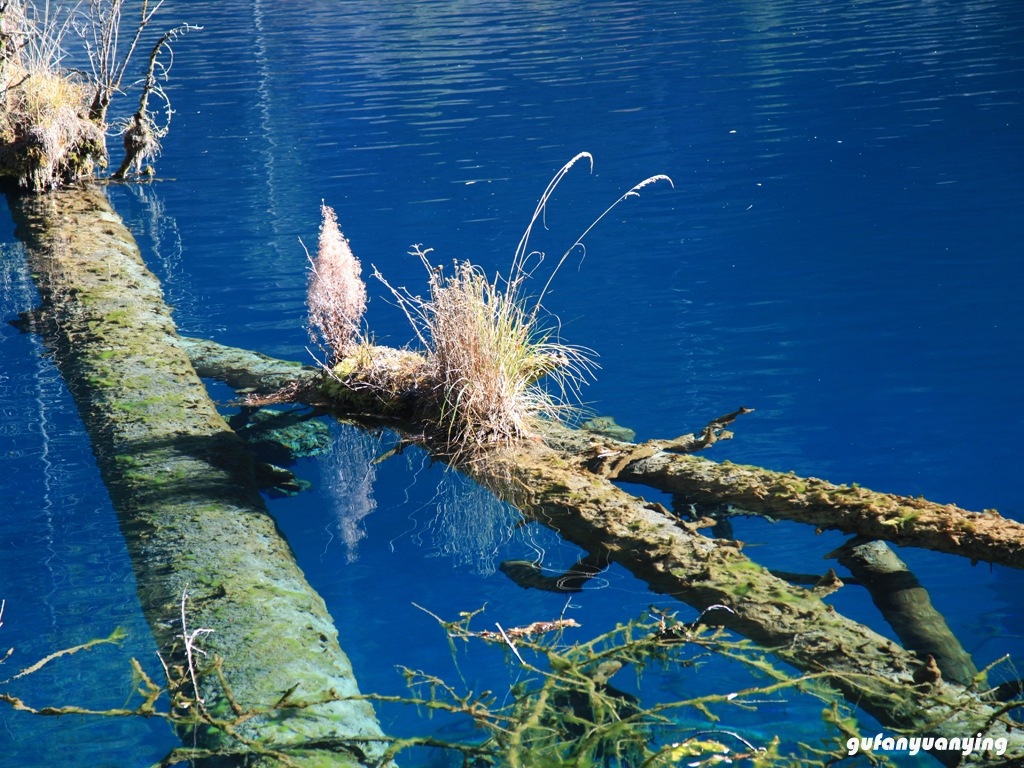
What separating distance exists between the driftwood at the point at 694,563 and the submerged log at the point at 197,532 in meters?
1.05

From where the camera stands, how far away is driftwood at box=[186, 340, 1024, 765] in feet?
11.9

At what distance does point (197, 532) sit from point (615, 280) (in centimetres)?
677

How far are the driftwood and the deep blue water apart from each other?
479 millimetres

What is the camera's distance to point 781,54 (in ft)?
77.8

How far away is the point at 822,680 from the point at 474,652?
6.18ft

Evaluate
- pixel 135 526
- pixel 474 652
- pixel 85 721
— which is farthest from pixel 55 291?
pixel 474 652

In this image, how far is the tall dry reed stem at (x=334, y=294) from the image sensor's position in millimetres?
6699

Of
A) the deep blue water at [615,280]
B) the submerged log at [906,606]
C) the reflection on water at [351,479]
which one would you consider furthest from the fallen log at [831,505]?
the reflection on water at [351,479]

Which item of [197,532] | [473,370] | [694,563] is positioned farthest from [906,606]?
[197,532]

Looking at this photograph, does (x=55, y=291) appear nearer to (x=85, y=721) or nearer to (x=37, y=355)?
(x=37, y=355)

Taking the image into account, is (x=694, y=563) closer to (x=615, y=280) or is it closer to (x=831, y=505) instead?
(x=831, y=505)

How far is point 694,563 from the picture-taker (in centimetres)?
452

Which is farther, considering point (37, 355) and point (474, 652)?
point (37, 355)

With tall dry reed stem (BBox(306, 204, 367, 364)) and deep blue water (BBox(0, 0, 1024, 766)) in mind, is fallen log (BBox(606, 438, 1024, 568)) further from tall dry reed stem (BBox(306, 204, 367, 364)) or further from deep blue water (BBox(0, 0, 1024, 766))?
tall dry reed stem (BBox(306, 204, 367, 364))
